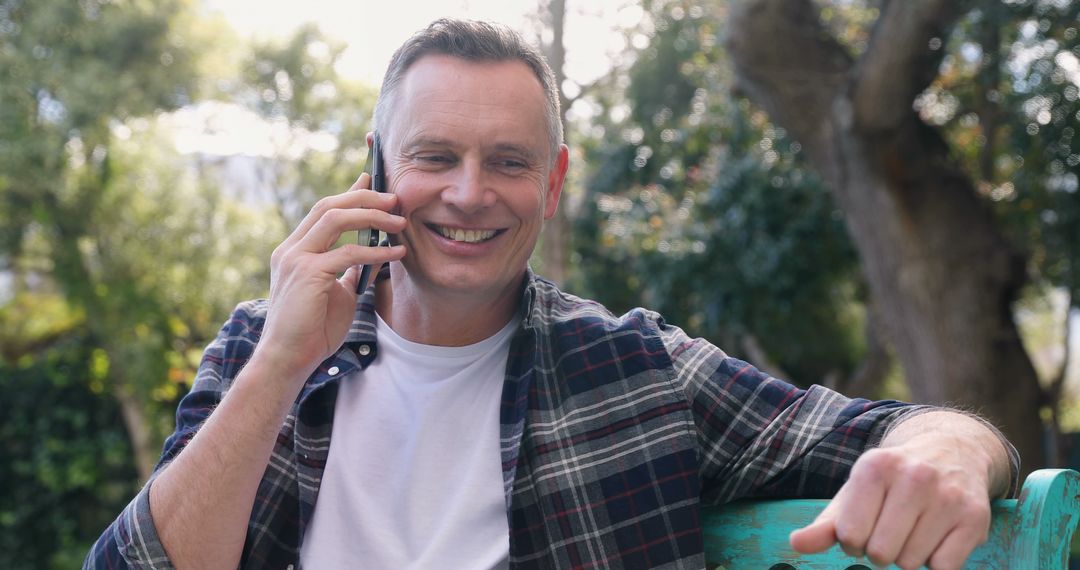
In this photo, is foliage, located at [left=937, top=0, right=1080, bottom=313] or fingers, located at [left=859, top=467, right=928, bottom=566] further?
foliage, located at [left=937, top=0, right=1080, bottom=313]

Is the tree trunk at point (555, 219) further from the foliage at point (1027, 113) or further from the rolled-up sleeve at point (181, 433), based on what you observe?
the rolled-up sleeve at point (181, 433)

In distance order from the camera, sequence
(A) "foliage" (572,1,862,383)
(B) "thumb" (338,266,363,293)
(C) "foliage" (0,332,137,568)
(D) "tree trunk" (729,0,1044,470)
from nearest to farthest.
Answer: (B) "thumb" (338,266,363,293) < (D) "tree trunk" (729,0,1044,470) < (A) "foliage" (572,1,862,383) < (C) "foliage" (0,332,137,568)

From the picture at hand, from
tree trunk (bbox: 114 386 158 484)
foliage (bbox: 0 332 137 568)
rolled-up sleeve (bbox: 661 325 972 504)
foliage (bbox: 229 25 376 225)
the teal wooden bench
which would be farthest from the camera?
foliage (bbox: 229 25 376 225)

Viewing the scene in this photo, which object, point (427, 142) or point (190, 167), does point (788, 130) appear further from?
point (190, 167)

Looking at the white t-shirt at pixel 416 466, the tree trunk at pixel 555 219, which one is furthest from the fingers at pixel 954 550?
the tree trunk at pixel 555 219

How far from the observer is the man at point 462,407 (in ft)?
5.67

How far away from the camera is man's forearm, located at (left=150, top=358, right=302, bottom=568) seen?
1.70 metres

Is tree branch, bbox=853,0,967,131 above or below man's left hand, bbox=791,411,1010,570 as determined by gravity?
above

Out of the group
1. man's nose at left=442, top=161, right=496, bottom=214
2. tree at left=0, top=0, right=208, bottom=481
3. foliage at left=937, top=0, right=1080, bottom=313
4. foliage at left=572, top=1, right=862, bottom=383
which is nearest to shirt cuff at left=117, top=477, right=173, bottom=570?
man's nose at left=442, top=161, right=496, bottom=214

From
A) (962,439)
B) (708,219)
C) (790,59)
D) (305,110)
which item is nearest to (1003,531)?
(962,439)

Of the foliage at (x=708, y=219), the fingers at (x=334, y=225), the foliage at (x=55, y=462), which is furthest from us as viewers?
the foliage at (x=55, y=462)

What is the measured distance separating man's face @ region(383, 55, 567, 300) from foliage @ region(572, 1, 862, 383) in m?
6.10

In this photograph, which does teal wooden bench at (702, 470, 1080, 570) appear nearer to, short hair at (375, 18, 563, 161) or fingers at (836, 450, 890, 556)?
fingers at (836, 450, 890, 556)

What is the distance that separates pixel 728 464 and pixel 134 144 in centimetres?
976
